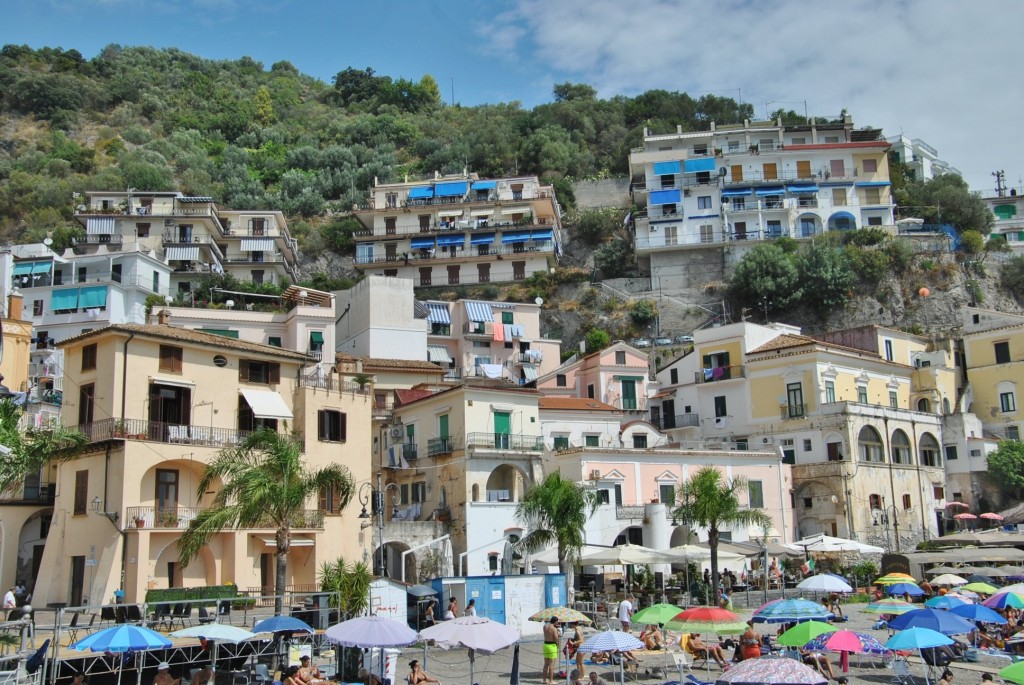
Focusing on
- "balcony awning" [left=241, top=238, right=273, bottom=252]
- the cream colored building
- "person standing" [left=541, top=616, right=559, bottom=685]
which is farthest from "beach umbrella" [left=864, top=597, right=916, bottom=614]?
"balcony awning" [left=241, top=238, right=273, bottom=252]

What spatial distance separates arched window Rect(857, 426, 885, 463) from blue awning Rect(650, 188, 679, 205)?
29381mm

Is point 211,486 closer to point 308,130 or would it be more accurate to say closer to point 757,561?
point 757,561

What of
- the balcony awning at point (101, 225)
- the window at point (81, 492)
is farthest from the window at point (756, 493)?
the balcony awning at point (101, 225)

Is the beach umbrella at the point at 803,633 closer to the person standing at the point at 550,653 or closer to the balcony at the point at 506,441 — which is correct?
the person standing at the point at 550,653

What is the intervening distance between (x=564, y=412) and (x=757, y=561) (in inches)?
433

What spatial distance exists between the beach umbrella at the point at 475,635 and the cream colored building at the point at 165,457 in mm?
14590

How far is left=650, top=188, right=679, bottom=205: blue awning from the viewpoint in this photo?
75062 millimetres

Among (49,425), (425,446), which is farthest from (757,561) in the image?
(49,425)

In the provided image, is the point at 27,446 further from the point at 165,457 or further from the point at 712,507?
the point at 712,507

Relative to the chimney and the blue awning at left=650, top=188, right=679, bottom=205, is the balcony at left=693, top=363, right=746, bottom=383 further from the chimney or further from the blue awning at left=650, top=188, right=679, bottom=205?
the chimney

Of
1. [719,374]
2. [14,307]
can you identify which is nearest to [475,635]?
[14,307]

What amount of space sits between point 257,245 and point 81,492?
44.8 metres

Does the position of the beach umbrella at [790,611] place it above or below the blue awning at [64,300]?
below

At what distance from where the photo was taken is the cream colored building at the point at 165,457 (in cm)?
3153
